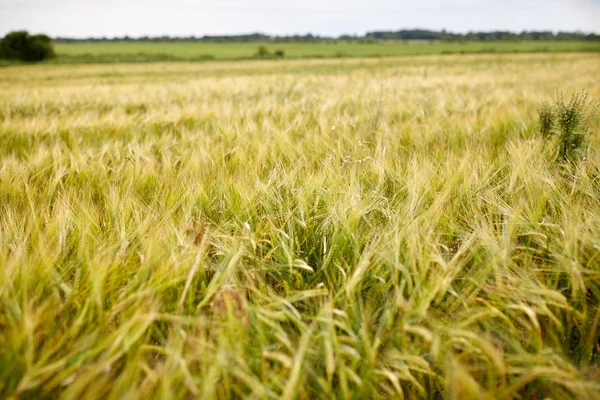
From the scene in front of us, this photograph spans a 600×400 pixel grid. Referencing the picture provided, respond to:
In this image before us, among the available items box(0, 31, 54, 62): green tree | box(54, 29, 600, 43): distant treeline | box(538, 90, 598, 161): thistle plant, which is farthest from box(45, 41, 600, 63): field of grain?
box(538, 90, 598, 161): thistle plant

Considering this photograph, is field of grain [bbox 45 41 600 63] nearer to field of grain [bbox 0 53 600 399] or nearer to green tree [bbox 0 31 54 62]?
green tree [bbox 0 31 54 62]

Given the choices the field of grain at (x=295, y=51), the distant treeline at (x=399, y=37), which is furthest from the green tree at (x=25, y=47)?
the distant treeline at (x=399, y=37)

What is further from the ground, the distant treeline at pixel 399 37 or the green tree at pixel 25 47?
the distant treeline at pixel 399 37

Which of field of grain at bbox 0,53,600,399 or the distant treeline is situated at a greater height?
the distant treeline

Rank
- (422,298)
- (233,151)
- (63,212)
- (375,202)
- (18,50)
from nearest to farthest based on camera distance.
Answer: (422,298), (63,212), (375,202), (233,151), (18,50)

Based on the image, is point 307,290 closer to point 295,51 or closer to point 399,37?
point 295,51

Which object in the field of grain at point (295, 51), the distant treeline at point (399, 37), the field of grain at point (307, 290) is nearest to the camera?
the field of grain at point (307, 290)

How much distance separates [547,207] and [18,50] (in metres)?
57.4

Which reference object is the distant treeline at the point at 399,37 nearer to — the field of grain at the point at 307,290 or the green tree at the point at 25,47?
the green tree at the point at 25,47

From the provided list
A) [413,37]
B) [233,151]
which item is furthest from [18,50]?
[413,37]

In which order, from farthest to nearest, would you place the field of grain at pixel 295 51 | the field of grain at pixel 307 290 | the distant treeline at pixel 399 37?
the distant treeline at pixel 399 37 → the field of grain at pixel 295 51 → the field of grain at pixel 307 290

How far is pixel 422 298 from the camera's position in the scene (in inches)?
28.3

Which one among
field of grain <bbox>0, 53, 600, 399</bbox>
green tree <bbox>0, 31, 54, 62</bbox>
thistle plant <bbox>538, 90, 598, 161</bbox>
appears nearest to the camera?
field of grain <bbox>0, 53, 600, 399</bbox>

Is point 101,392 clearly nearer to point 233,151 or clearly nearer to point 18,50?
point 233,151
